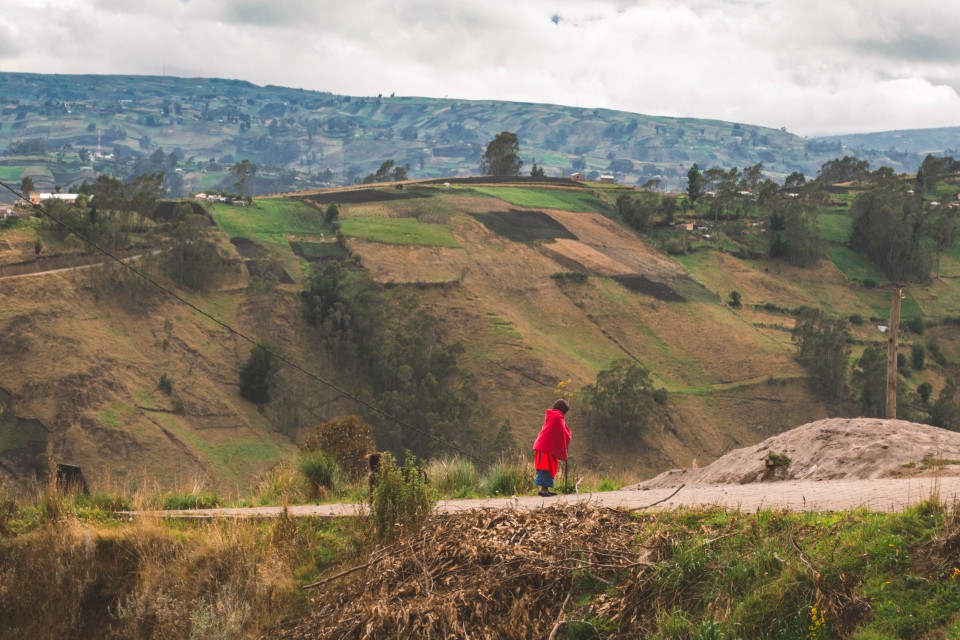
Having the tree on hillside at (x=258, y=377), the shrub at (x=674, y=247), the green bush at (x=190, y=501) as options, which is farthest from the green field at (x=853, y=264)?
the green bush at (x=190, y=501)

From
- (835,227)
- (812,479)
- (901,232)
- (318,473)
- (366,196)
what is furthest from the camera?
(835,227)

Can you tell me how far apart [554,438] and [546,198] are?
74.9 m

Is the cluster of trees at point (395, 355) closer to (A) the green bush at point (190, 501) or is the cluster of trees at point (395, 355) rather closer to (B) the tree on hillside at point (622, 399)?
(B) the tree on hillside at point (622, 399)

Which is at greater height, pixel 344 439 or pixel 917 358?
pixel 344 439

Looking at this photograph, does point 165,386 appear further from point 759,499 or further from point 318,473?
point 759,499

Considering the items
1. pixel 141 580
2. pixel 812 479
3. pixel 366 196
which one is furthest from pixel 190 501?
pixel 366 196

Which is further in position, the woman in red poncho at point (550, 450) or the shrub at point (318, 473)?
the shrub at point (318, 473)

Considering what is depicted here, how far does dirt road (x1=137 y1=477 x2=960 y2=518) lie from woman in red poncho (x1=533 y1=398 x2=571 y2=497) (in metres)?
0.32

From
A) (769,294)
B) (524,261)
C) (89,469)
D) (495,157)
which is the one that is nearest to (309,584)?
(89,469)

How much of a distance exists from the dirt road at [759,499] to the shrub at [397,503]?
571mm

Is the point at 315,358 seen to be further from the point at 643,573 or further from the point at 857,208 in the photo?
the point at 857,208

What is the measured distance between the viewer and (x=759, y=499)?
1074 centimetres

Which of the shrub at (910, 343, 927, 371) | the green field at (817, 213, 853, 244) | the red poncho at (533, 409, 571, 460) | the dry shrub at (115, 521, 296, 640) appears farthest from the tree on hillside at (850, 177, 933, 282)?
the dry shrub at (115, 521, 296, 640)

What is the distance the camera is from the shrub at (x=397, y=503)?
1036 cm
